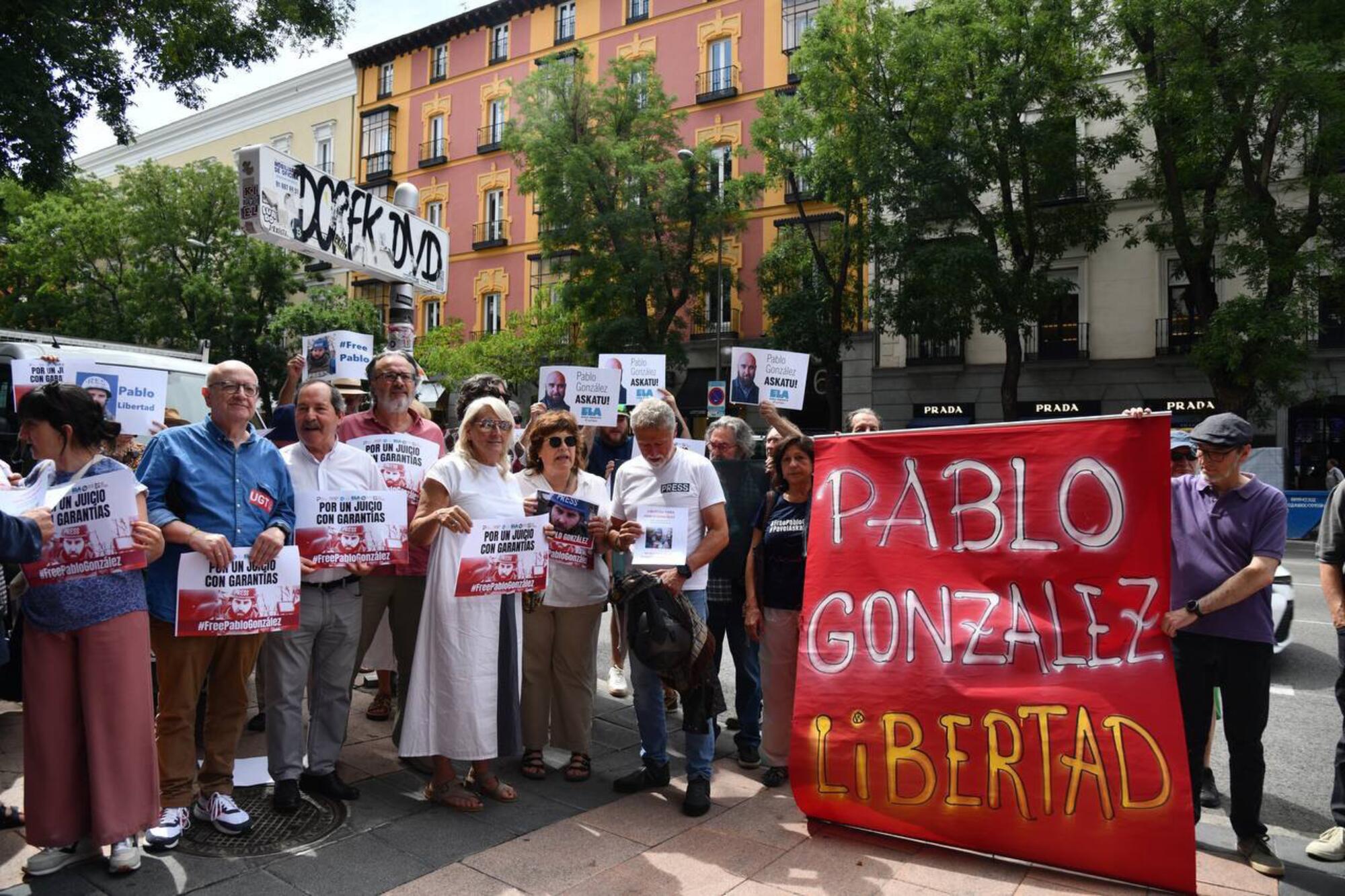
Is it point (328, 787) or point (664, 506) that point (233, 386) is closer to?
point (328, 787)

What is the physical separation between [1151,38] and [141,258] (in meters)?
31.9

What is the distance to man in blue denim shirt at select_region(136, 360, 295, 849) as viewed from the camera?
12.4 ft

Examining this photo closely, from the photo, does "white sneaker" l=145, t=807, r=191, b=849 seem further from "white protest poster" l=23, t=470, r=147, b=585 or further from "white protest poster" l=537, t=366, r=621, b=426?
"white protest poster" l=537, t=366, r=621, b=426

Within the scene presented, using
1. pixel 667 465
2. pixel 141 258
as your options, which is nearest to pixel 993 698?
pixel 667 465

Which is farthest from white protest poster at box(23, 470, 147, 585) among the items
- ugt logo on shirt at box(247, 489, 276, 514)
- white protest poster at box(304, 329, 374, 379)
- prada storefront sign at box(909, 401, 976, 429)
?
prada storefront sign at box(909, 401, 976, 429)

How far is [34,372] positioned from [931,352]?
2421 centimetres

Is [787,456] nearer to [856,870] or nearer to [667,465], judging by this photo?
[667,465]

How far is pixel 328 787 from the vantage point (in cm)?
432

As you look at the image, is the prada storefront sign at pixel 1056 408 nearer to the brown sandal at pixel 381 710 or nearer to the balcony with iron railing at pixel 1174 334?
the balcony with iron railing at pixel 1174 334

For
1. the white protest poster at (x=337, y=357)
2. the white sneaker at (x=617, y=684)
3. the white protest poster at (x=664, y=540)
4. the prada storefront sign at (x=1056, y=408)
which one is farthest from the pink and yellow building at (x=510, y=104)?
the white protest poster at (x=664, y=540)

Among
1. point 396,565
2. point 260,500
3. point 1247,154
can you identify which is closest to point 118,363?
point 396,565

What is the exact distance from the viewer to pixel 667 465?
4.75m

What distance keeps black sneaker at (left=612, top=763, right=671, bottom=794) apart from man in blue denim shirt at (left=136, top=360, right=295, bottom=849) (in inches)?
67.2

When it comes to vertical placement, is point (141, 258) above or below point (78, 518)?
above
